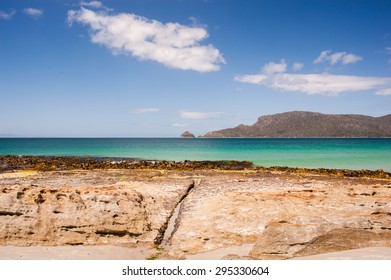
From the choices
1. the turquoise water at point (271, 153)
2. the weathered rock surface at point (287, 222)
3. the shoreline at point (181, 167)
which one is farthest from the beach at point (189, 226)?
the turquoise water at point (271, 153)

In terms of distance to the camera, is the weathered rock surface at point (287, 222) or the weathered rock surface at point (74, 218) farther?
the weathered rock surface at point (74, 218)

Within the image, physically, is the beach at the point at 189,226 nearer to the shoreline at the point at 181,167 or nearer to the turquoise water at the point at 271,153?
the shoreline at the point at 181,167

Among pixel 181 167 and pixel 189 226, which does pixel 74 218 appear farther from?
pixel 181 167

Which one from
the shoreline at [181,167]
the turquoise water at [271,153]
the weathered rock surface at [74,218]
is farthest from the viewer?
the turquoise water at [271,153]

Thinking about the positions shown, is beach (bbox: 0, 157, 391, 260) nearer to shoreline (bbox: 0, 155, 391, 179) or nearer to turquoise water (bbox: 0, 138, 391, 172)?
shoreline (bbox: 0, 155, 391, 179)

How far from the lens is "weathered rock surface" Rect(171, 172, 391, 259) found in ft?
28.3

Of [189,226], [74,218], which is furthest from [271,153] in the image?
[74,218]

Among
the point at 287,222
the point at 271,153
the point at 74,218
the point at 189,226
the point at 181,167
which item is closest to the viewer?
the point at 287,222

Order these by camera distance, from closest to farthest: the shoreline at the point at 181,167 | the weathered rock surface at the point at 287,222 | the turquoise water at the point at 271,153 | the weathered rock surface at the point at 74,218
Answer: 1. the weathered rock surface at the point at 287,222
2. the weathered rock surface at the point at 74,218
3. the shoreline at the point at 181,167
4. the turquoise water at the point at 271,153

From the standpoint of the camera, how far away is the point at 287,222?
937cm

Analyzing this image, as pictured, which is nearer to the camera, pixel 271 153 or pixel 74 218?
pixel 74 218

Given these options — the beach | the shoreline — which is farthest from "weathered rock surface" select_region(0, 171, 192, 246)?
the shoreline

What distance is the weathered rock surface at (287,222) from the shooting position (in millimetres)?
8633
